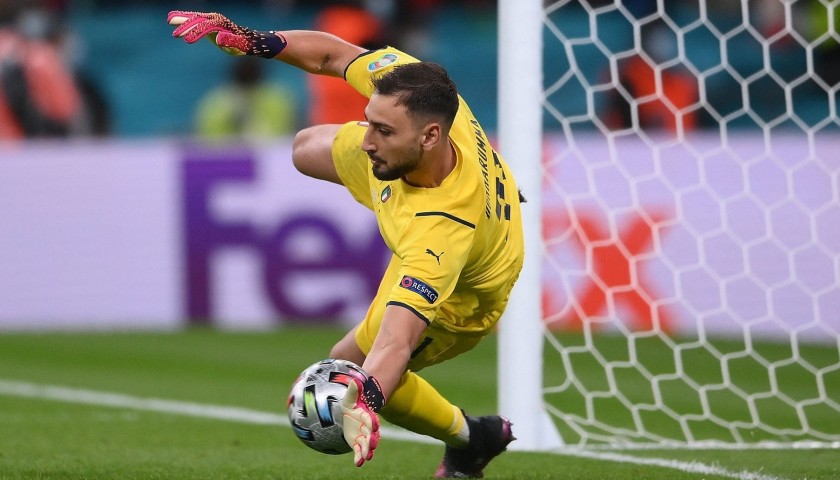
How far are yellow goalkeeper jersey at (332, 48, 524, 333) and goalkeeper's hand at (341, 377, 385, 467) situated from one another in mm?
341

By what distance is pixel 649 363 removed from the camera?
955 centimetres

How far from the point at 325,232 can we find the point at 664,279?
2665 millimetres

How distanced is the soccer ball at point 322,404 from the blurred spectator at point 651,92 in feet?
22.0

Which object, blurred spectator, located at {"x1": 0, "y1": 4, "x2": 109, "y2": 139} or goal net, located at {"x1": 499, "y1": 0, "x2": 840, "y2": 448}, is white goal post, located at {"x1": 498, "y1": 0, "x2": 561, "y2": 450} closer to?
goal net, located at {"x1": 499, "y1": 0, "x2": 840, "y2": 448}

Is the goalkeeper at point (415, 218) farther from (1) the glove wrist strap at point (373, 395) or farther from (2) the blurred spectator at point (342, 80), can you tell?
(2) the blurred spectator at point (342, 80)

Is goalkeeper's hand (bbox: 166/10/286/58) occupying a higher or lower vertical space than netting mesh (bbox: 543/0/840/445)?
higher

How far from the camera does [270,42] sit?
5.47m

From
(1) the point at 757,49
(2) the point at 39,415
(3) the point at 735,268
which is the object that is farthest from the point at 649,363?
(1) the point at 757,49

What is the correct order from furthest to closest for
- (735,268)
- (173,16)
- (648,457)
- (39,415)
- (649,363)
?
(735,268) < (649,363) < (39,415) < (648,457) < (173,16)

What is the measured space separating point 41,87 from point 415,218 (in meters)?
9.08

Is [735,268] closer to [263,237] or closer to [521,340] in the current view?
[263,237]

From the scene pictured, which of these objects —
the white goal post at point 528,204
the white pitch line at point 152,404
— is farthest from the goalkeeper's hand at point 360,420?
the white pitch line at point 152,404

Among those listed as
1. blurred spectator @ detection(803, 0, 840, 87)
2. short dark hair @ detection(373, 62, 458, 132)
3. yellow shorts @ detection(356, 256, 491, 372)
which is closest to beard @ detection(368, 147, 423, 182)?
short dark hair @ detection(373, 62, 458, 132)

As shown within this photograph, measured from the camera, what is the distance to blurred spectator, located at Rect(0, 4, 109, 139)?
42.2 feet
